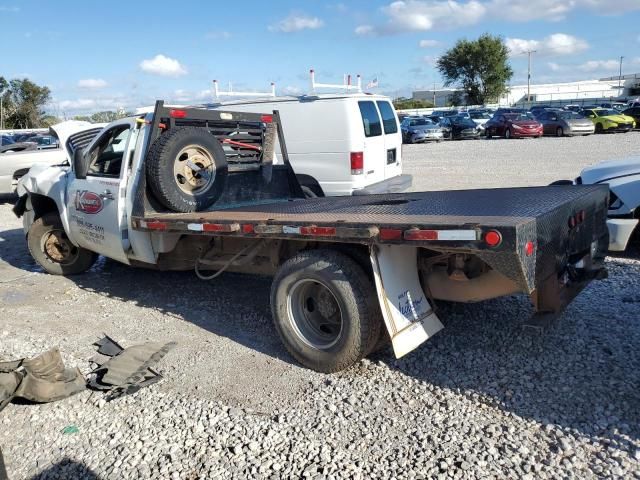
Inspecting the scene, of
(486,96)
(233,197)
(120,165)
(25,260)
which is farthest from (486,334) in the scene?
(486,96)

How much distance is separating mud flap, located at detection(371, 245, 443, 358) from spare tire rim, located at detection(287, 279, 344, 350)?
494mm

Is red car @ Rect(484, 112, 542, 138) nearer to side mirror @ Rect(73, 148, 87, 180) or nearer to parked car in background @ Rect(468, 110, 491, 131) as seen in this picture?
parked car in background @ Rect(468, 110, 491, 131)

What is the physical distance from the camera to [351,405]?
389 cm

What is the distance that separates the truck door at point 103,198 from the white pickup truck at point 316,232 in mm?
19

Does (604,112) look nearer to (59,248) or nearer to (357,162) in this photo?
(357,162)

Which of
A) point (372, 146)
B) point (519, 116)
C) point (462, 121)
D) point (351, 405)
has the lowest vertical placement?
point (351, 405)

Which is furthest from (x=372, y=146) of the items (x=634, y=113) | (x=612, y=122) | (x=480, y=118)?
(x=480, y=118)

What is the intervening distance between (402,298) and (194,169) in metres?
2.60

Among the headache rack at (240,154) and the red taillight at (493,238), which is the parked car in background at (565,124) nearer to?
the headache rack at (240,154)

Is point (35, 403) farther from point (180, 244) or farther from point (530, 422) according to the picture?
point (530, 422)

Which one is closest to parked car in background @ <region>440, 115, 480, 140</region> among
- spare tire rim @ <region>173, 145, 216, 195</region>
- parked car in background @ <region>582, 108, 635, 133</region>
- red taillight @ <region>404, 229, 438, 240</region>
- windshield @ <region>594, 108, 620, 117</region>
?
parked car in background @ <region>582, 108, 635, 133</region>

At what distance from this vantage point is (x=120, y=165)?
627 cm

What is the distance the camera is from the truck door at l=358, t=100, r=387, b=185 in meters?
9.76

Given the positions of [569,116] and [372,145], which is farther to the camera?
[569,116]
